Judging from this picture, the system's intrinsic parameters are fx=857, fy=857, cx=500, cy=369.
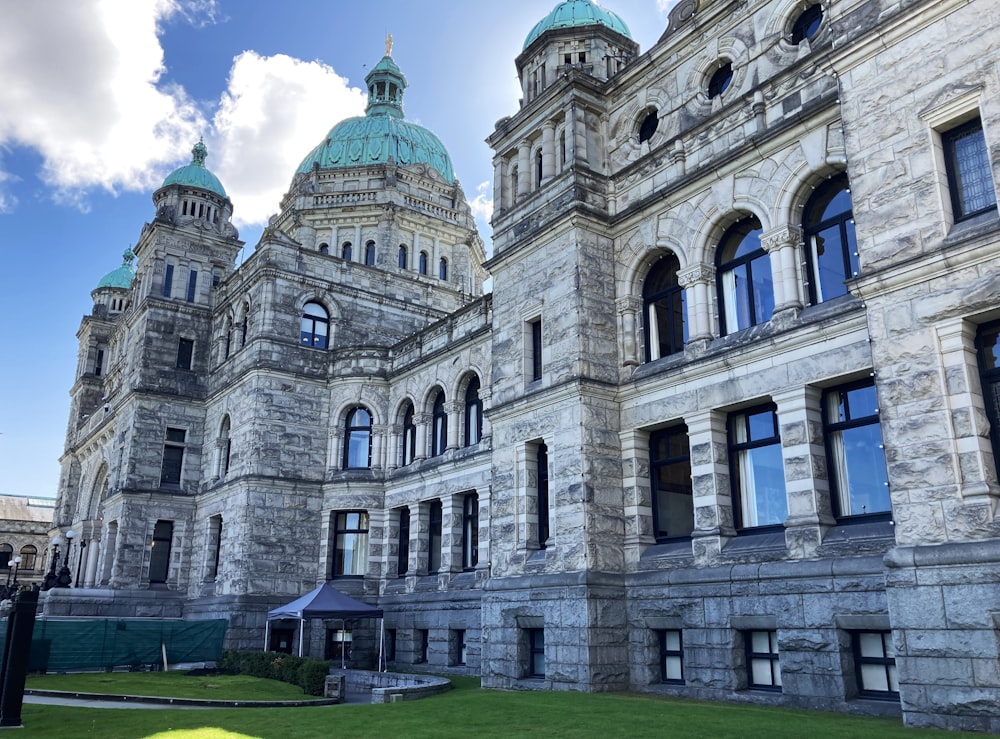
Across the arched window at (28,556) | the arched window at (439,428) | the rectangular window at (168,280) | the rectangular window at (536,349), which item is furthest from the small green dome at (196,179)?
the arched window at (28,556)

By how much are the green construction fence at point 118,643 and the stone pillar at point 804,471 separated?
22415 millimetres

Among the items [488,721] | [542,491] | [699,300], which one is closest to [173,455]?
[542,491]

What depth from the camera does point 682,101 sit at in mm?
21172

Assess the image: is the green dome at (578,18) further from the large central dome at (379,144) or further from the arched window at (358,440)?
the large central dome at (379,144)

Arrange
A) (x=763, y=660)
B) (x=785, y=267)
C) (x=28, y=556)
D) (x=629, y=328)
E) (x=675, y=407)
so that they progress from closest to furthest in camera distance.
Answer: (x=763, y=660) < (x=785, y=267) < (x=675, y=407) < (x=629, y=328) < (x=28, y=556)

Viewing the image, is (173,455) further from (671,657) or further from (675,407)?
(671,657)

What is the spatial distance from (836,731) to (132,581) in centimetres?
3218

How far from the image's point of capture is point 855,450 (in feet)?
53.6

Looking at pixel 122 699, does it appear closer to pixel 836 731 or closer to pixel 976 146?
pixel 836 731

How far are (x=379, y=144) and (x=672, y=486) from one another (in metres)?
36.0

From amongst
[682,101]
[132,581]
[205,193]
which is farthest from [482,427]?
[205,193]

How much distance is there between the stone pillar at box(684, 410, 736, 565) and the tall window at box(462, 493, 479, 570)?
1167cm

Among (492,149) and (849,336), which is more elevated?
(492,149)

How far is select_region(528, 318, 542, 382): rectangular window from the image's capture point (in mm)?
22531
